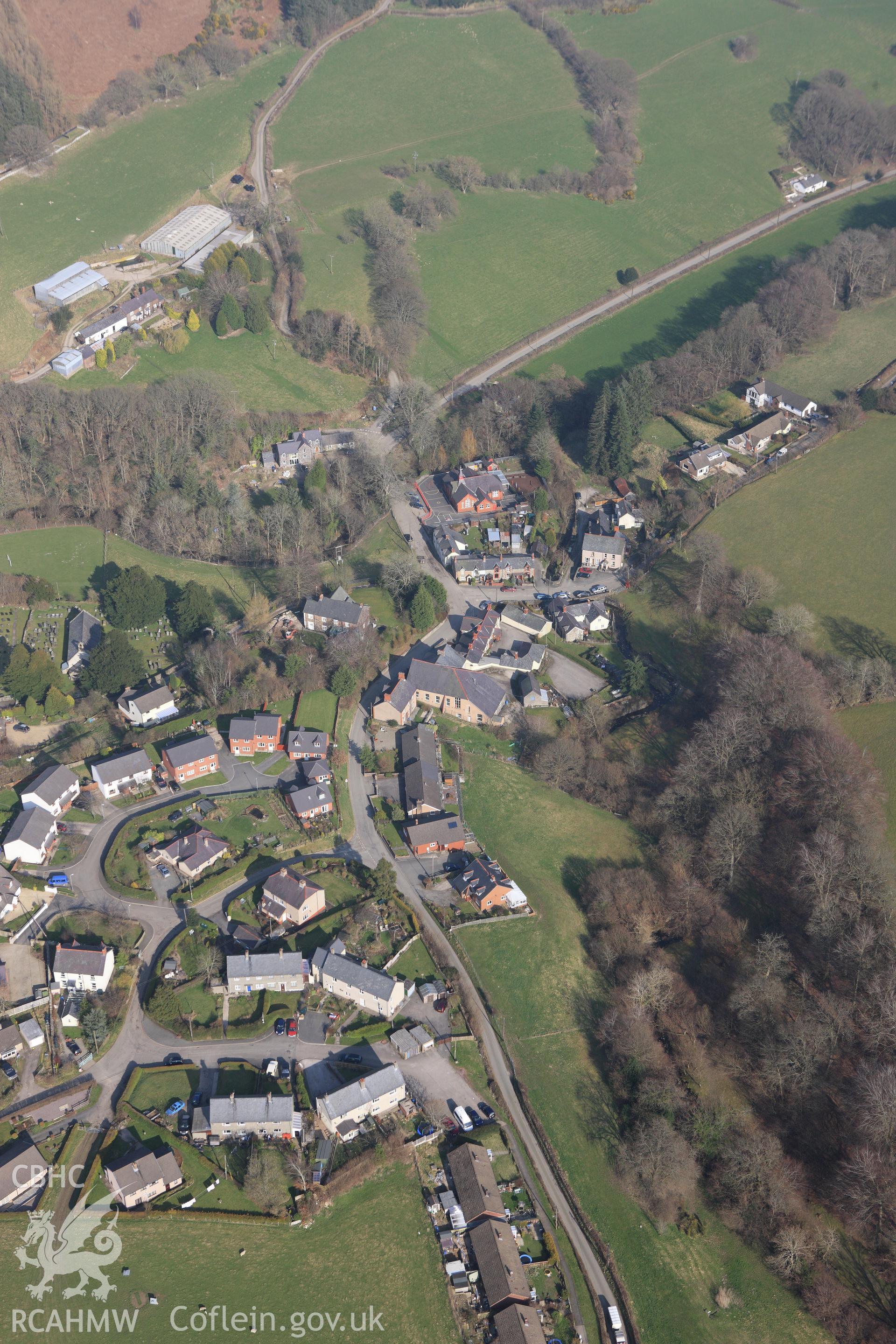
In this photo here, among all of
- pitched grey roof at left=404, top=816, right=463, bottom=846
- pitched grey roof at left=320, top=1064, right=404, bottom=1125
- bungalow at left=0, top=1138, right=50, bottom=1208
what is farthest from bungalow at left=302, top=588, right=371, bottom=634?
bungalow at left=0, top=1138, right=50, bottom=1208

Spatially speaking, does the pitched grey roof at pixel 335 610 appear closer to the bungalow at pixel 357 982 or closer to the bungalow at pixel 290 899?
the bungalow at pixel 290 899

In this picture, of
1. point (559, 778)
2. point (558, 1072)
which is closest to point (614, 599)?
point (559, 778)

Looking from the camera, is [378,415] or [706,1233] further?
[378,415]

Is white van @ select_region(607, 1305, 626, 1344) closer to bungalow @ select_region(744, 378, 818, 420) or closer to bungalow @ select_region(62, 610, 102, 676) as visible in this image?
bungalow @ select_region(62, 610, 102, 676)

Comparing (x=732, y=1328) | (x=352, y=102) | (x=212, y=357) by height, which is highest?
(x=352, y=102)

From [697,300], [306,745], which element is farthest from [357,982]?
[697,300]

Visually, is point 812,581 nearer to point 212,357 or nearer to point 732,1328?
point 732,1328
